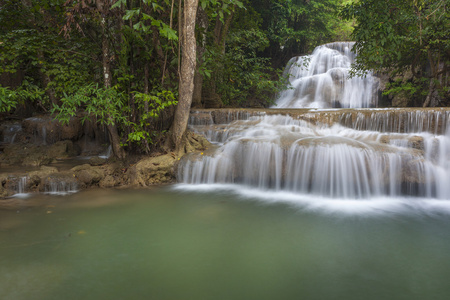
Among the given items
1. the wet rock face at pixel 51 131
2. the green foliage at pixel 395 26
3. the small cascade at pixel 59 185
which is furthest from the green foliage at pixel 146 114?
the green foliage at pixel 395 26

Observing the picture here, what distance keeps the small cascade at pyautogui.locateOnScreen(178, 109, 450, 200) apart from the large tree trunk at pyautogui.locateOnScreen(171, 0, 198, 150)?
65 cm

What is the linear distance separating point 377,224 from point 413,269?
3.81 feet

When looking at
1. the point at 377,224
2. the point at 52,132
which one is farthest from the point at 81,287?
the point at 52,132

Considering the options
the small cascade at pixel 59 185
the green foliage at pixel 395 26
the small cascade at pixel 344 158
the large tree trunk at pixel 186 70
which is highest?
the green foliage at pixel 395 26

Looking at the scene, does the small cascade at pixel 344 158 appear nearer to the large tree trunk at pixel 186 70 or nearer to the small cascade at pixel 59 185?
the large tree trunk at pixel 186 70

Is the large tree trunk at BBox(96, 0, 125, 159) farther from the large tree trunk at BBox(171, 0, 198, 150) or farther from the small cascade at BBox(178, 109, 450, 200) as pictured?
the small cascade at BBox(178, 109, 450, 200)

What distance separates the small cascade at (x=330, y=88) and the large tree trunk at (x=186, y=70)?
6.65 meters

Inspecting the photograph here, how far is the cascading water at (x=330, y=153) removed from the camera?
5312 mm

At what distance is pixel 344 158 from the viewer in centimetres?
559

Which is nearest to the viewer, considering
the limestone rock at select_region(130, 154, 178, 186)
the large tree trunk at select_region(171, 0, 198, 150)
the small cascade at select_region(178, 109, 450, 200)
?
the small cascade at select_region(178, 109, 450, 200)

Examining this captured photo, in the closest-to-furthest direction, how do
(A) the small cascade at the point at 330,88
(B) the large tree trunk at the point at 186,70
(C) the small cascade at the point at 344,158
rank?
(C) the small cascade at the point at 344,158
(B) the large tree trunk at the point at 186,70
(A) the small cascade at the point at 330,88

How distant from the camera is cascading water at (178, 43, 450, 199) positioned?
5312 mm

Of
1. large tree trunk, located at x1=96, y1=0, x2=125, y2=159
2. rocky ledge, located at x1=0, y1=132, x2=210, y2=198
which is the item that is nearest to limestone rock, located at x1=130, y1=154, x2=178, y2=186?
rocky ledge, located at x1=0, y1=132, x2=210, y2=198

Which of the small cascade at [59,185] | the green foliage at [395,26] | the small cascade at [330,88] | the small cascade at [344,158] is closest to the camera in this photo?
the small cascade at [344,158]
